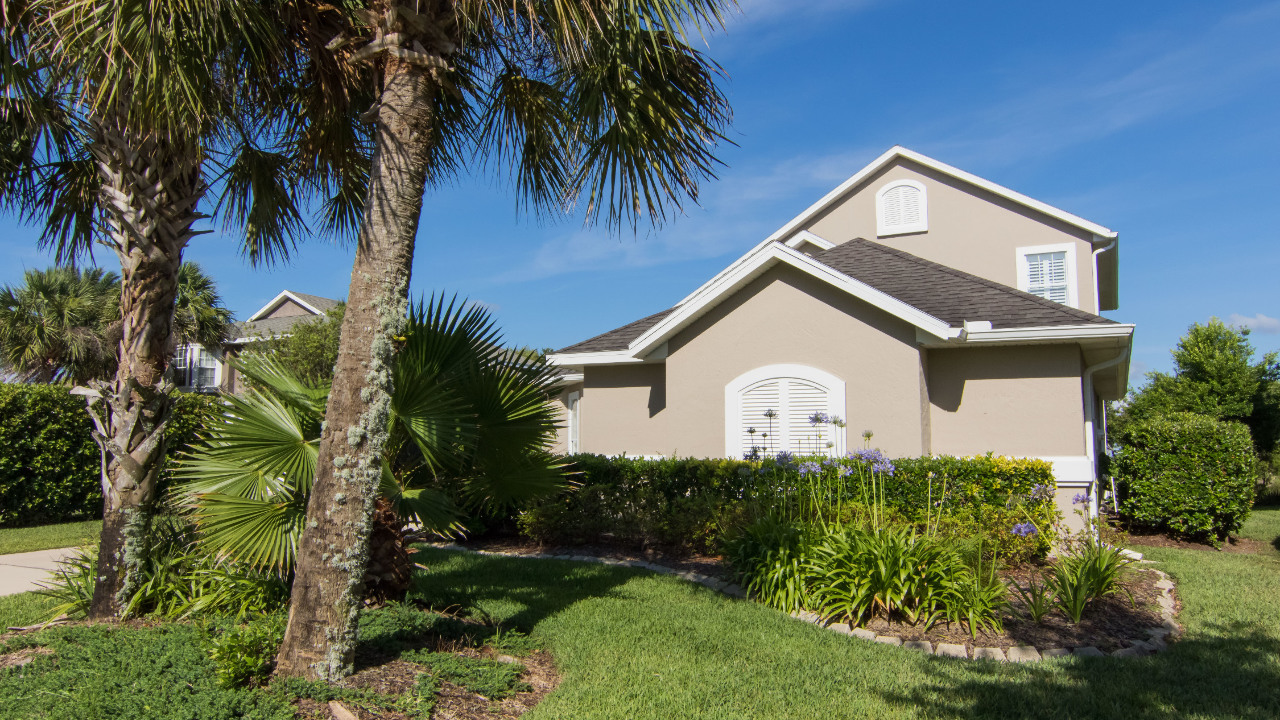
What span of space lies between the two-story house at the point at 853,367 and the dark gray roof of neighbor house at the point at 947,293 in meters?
0.04

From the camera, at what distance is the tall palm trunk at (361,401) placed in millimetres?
4406

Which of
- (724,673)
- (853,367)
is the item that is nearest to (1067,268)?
(853,367)

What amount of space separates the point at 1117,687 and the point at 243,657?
18.4ft

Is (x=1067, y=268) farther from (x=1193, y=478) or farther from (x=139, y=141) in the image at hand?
(x=139, y=141)

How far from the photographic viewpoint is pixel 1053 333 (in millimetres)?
9812

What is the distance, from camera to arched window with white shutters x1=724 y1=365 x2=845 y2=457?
1062 centimetres

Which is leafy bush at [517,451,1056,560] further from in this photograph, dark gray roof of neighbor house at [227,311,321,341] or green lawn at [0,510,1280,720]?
dark gray roof of neighbor house at [227,311,321,341]

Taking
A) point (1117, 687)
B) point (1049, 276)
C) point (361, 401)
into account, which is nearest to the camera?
point (361, 401)

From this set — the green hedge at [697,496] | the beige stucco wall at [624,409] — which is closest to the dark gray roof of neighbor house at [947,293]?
the green hedge at [697,496]

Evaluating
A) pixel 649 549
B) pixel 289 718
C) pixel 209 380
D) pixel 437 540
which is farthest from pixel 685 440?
pixel 209 380

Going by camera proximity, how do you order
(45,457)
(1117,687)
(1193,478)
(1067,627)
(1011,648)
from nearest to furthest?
(1117,687), (1011,648), (1067,627), (1193,478), (45,457)

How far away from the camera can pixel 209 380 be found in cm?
3173

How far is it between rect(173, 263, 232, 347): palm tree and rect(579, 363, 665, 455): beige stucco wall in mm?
15348

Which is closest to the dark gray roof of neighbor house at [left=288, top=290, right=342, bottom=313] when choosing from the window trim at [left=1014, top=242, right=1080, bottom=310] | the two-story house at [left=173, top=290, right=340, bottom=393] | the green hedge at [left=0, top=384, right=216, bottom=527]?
the two-story house at [left=173, top=290, right=340, bottom=393]
